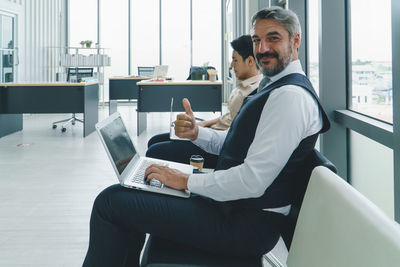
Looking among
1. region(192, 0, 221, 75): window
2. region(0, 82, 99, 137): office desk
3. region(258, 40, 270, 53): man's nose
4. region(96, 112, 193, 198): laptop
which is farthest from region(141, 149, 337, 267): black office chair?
region(192, 0, 221, 75): window

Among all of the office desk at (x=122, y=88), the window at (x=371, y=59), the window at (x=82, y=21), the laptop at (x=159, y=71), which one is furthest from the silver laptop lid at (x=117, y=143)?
the window at (x=82, y=21)

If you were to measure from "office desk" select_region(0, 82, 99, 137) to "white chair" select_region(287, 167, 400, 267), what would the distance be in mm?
6148

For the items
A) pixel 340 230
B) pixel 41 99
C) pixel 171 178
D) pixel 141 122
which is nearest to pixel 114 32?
pixel 141 122

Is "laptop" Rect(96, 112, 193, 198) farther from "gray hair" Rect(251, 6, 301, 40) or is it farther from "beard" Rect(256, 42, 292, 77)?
"gray hair" Rect(251, 6, 301, 40)

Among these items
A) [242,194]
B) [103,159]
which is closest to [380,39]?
[242,194]

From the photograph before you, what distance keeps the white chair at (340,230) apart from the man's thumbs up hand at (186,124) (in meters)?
1.00

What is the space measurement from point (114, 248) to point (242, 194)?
0.48 meters

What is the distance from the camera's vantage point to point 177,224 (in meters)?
1.40

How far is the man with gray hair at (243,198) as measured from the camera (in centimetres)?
136

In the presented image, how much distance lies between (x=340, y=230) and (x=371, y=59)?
1.73 metres

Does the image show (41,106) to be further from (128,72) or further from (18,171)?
(128,72)

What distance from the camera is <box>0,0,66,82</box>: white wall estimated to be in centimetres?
934

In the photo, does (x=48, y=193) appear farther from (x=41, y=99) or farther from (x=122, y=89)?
(x=122, y=89)

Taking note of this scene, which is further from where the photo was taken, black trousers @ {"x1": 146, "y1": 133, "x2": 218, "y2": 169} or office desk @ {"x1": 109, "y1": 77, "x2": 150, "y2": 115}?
office desk @ {"x1": 109, "y1": 77, "x2": 150, "y2": 115}
